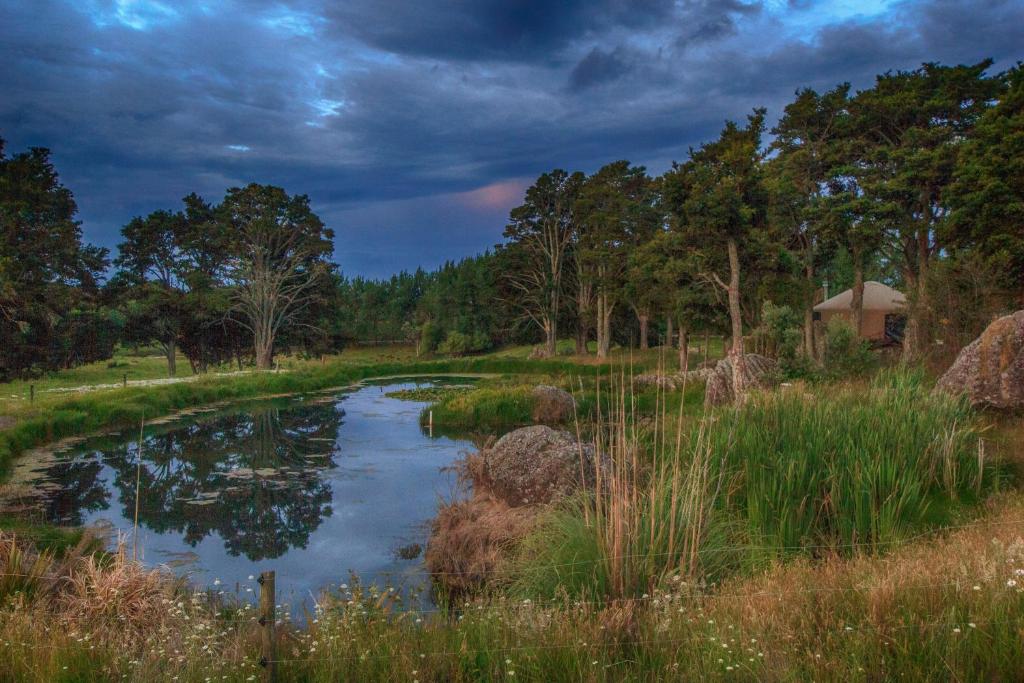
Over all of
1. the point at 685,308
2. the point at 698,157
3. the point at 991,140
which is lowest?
the point at 685,308

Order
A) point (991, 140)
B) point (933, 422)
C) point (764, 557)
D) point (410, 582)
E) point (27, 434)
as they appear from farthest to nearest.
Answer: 1. point (991, 140)
2. point (27, 434)
3. point (933, 422)
4. point (410, 582)
5. point (764, 557)

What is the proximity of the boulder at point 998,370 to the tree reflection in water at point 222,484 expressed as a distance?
32.7 ft

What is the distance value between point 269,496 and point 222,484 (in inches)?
57.4

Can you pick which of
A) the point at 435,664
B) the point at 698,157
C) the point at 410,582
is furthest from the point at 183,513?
the point at 698,157

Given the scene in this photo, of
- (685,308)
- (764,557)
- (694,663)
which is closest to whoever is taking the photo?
(694,663)

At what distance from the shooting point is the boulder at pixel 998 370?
9750mm

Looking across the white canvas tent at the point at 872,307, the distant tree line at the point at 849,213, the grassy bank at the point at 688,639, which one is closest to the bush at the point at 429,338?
the distant tree line at the point at 849,213

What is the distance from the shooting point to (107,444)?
16.4 m

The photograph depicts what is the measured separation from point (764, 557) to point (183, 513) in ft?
29.8

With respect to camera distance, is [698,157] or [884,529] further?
Result: [698,157]

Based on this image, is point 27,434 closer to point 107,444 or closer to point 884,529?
point 107,444

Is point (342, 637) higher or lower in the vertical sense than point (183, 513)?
higher

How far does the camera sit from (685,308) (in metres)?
29.2

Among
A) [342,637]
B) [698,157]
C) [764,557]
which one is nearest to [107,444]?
[342,637]
